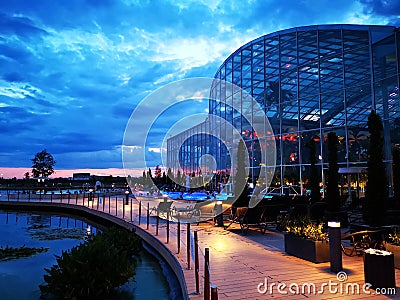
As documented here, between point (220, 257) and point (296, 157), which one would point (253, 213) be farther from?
point (296, 157)

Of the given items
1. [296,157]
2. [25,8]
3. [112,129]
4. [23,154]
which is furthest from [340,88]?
[23,154]

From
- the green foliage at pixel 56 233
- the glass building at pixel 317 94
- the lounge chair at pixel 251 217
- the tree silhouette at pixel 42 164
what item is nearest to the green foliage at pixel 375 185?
the lounge chair at pixel 251 217

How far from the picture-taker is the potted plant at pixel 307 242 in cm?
560

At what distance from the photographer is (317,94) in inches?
763

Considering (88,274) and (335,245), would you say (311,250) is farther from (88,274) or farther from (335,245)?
(88,274)

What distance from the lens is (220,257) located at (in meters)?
6.38

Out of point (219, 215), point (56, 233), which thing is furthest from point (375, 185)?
point (56, 233)

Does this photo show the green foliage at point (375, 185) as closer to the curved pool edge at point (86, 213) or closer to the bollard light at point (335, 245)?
the bollard light at point (335, 245)

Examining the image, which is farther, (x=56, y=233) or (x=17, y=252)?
(x=56, y=233)

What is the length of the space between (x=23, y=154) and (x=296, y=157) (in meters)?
59.3

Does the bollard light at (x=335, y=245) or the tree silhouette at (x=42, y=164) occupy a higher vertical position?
the tree silhouette at (x=42, y=164)

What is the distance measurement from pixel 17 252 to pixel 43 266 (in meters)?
2.16

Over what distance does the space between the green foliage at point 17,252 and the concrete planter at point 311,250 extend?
823 cm

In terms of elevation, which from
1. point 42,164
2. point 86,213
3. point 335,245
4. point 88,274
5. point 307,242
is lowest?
point 86,213
